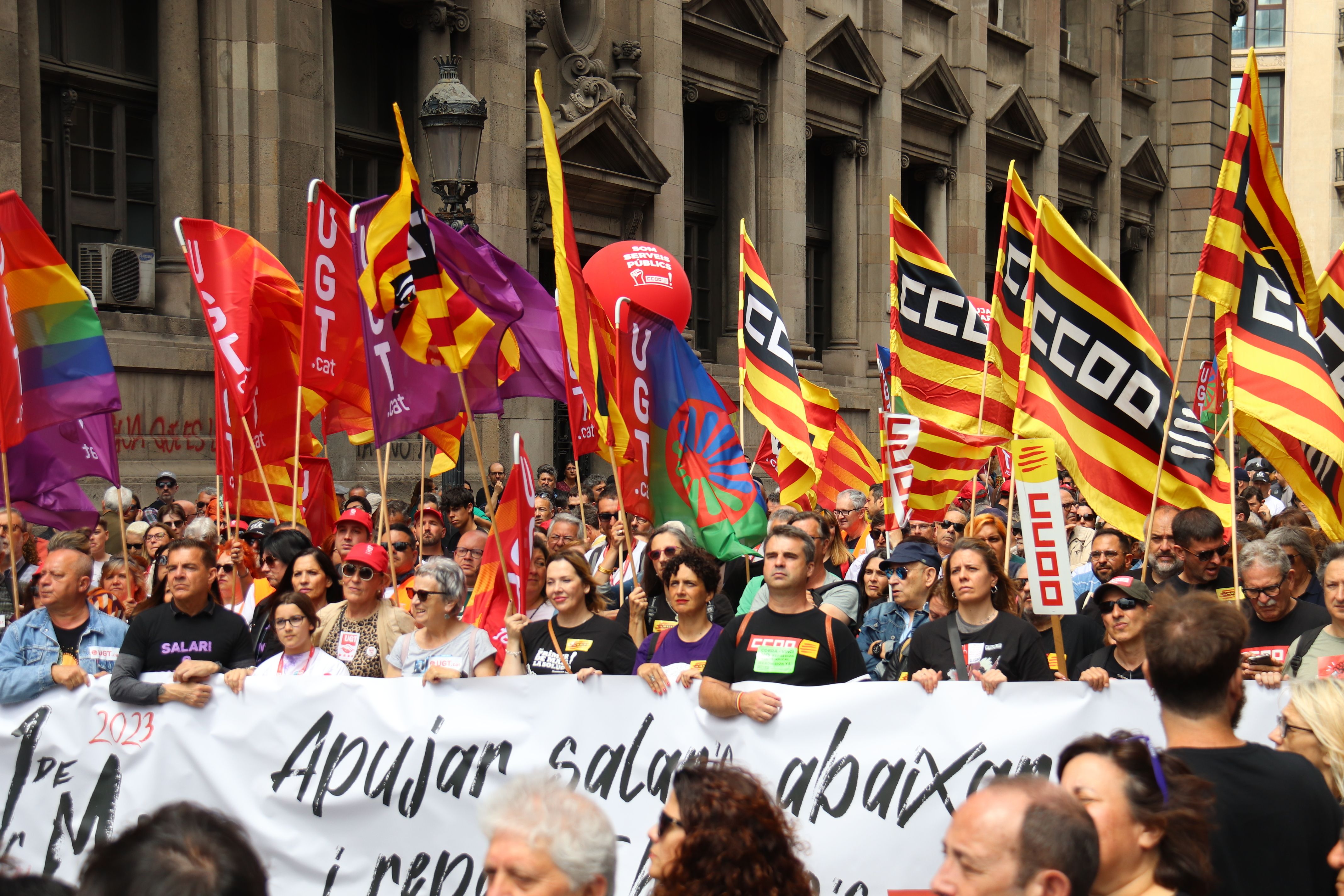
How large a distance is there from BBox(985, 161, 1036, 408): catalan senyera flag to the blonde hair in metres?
5.95

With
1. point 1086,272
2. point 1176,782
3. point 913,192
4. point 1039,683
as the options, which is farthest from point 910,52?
point 1176,782

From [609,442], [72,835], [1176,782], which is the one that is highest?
[609,442]

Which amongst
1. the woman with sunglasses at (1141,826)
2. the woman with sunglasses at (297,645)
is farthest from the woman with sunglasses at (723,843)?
the woman with sunglasses at (297,645)

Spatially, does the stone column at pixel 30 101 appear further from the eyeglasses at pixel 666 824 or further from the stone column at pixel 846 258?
the stone column at pixel 846 258

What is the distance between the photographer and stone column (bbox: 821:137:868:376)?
26672 millimetres

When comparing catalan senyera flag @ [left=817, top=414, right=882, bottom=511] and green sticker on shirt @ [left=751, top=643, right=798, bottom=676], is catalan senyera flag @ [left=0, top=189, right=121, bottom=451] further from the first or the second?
catalan senyera flag @ [left=817, top=414, right=882, bottom=511]

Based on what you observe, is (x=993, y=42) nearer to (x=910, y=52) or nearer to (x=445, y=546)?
(x=910, y=52)

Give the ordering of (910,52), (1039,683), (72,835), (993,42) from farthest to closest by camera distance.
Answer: (993,42)
(910,52)
(72,835)
(1039,683)

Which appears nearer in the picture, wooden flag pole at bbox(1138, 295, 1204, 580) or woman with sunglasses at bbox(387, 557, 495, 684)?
woman with sunglasses at bbox(387, 557, 495, 684)

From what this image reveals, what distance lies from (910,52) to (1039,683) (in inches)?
950

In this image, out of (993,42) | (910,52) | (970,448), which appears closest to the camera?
(970,448)

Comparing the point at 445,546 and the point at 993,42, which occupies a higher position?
the point at 993,42

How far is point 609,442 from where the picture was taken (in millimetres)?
8688

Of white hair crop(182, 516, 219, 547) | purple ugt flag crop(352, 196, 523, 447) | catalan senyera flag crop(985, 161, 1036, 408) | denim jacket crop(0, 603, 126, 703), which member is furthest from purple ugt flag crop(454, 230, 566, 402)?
denim jacket crop(0, 603, 126, 703)
